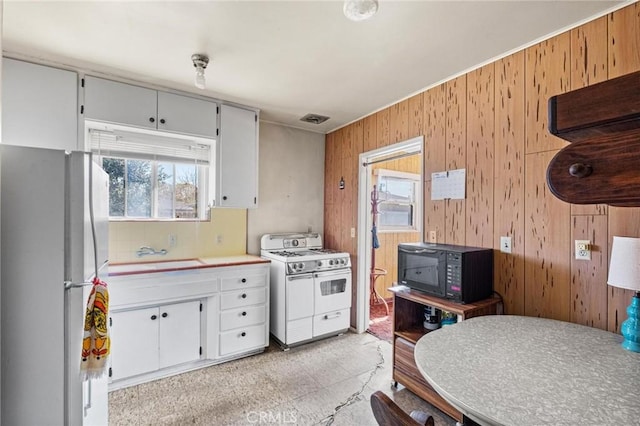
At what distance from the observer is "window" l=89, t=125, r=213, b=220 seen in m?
2.74

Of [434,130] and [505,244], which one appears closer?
[505,244]

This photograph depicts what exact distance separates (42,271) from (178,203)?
2.00 metres

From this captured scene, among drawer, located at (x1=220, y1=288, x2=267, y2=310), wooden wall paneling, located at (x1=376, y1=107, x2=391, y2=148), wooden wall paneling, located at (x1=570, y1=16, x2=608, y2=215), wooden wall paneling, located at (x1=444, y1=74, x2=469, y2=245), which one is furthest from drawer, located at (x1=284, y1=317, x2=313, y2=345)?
wooden wall paneling, located at (x1=570, y1=16, x2=608, y2=215)

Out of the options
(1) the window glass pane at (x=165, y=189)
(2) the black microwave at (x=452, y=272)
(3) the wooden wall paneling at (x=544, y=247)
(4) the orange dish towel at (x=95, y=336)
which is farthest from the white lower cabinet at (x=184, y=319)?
(3) the wooden wall paneling at (x=544, y=247)

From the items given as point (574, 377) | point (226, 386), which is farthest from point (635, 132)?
point (226, 386)

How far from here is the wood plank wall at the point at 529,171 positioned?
1646mm

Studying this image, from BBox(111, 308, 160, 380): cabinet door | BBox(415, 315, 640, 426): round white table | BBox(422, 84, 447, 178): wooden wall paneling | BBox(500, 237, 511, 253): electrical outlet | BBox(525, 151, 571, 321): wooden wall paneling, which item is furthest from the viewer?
BBox(422, 84, 447, 178): wooden wall paneling

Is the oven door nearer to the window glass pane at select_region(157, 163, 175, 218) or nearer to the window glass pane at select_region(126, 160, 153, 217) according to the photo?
the window glass pane at select_region(157, 163, 175, 218)

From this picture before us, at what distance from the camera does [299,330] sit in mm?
3088

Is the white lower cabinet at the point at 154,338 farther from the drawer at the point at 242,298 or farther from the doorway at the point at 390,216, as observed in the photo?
the doorway at the point at 390,216

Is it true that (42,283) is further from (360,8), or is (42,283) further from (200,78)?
(360,8)

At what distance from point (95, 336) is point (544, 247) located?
2550mm

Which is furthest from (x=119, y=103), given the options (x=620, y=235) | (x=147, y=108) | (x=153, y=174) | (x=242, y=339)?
(x=620, y=235)

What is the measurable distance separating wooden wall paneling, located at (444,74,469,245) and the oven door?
1.31 meters
